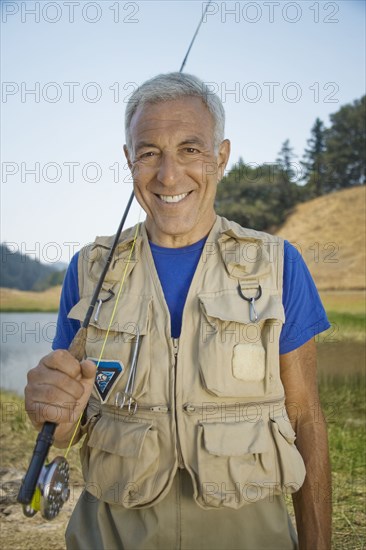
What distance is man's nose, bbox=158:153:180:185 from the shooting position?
8.70 feet

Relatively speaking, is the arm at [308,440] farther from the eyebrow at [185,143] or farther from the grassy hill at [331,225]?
the grassy hill at [331,225]

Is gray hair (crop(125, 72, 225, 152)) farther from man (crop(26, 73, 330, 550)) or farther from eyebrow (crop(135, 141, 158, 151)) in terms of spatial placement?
eyebrow (crop(135, 141, 158, 151))

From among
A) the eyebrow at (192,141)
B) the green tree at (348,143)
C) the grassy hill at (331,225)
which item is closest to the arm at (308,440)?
the eyebrow at (192,141)

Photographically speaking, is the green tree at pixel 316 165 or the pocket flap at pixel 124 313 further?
the green tree at pixel 316 165

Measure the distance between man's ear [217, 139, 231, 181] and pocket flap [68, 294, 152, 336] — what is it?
2.42 ft

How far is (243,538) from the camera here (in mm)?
2395

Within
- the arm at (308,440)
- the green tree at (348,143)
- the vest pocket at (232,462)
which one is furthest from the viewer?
the green tree at (348,143)

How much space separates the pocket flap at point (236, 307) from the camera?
245cm

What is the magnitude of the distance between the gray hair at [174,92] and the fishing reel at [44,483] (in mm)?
1387

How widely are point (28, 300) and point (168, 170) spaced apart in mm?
9489

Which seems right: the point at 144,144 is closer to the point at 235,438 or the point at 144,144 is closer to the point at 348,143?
the point at 235,438

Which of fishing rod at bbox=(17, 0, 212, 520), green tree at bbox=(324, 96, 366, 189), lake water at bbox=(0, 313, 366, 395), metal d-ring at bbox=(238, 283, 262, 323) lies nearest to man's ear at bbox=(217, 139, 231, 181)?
metal d-ring at bbox=(238, 283, 262, 323)

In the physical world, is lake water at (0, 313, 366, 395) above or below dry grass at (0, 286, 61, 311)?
below

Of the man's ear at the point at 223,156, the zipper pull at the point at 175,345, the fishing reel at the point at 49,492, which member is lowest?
the fishing reel at the point at 49,492
